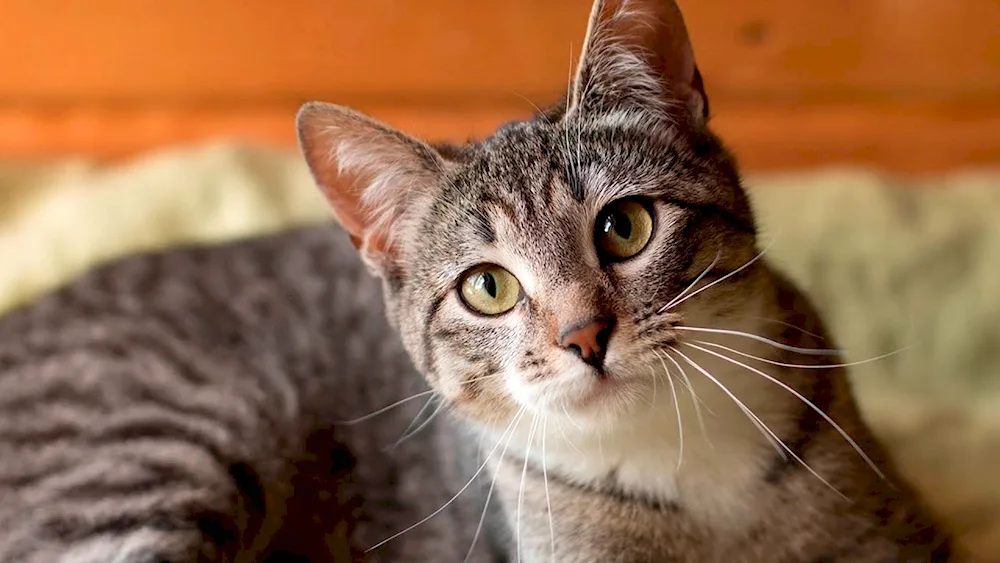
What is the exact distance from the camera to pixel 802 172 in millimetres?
2646

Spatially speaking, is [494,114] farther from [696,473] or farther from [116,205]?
[696,473]

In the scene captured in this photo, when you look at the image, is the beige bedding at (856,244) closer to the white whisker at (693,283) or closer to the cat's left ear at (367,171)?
the white whisker at (693,283)

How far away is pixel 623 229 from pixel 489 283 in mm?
208

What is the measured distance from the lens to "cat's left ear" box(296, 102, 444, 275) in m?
1.39

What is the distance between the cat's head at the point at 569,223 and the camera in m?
1.20

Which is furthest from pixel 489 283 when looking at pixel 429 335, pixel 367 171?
pixel 367 171

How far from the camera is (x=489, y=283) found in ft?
4.36

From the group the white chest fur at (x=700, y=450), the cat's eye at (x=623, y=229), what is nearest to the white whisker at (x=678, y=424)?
the white chest fur at (x=700, y=450)

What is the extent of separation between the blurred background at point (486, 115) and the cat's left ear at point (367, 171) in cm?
100

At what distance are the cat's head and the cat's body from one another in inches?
15.7

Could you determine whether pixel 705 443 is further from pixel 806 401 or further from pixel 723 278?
pixel 723 278

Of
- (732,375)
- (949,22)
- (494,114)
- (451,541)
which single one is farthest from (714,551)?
(949,22)

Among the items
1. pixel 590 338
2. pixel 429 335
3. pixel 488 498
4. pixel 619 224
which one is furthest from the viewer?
pixel 488 498

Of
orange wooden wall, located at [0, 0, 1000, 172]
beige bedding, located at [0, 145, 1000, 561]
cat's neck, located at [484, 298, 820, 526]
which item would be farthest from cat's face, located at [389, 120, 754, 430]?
orange wooden wall, located at [0, 0, 1000, 172]
